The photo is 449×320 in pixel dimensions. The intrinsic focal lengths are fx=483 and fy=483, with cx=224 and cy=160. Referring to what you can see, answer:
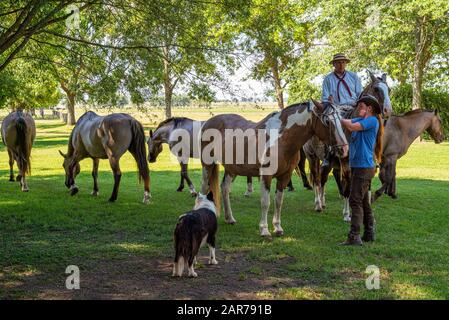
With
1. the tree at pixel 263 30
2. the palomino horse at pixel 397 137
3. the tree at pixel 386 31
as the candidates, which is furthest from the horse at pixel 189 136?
the tree at pixel 386 31

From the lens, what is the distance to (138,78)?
8.93 m

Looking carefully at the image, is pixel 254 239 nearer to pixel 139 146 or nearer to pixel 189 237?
pixel 189 237

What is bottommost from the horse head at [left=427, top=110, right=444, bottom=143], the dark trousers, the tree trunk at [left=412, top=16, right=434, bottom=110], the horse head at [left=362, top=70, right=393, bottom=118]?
the dark trousers

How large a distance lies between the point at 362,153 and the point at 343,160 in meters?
1.31

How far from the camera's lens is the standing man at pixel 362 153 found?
22.5 feet

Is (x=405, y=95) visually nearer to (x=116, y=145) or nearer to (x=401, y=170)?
(x=401, y=170)

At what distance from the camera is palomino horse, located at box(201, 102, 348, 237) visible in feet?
23.9

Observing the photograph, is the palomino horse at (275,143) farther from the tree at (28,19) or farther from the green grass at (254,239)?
the tree at (28,19)

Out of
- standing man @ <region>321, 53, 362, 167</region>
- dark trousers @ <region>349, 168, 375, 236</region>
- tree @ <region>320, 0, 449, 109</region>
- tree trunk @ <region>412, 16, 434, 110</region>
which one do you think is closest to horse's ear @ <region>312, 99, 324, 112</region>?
dark trousers @ <region>349, 168, 375, 236</region>

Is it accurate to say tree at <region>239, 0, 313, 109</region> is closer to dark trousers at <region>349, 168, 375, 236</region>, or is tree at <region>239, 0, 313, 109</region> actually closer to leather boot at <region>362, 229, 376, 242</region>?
dark trousers at <region>349, 168, 375, 236</region>

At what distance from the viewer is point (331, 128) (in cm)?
714

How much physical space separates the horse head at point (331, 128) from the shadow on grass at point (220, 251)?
147cm

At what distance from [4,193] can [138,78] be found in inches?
226

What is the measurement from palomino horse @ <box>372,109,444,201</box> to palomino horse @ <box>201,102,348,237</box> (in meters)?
3.54
